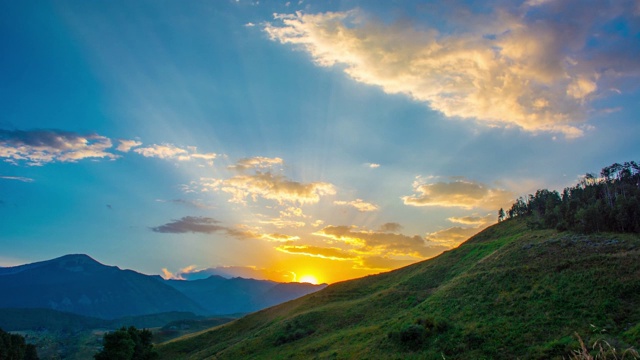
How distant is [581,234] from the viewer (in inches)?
3027

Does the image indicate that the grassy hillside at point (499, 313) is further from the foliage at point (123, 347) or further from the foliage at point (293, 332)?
the foliage at point (123, 347)

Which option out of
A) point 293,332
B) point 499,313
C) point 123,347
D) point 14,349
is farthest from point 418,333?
point 14,349

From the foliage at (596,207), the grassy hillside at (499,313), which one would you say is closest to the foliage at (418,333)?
the grassy hillside at (499,313)

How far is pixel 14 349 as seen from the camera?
9425 centimetres

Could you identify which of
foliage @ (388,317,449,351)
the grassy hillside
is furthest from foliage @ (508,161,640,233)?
foliage @ (388,317,449,351)

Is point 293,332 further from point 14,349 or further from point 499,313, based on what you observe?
point 14,349

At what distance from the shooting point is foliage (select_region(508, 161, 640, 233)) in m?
81.2

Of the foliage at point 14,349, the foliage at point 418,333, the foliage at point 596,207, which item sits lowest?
the foliage at point 14,349

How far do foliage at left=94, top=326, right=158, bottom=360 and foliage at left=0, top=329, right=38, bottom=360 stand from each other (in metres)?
29.7

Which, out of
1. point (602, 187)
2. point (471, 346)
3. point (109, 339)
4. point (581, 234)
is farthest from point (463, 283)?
point (602, 187)

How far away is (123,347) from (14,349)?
3983 centimetres

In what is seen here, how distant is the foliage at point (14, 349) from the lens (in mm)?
89456

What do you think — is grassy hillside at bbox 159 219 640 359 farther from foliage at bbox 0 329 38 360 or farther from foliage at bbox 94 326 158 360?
foliage at bbox 0 329 38 360

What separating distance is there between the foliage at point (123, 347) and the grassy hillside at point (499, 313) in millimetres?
13859
